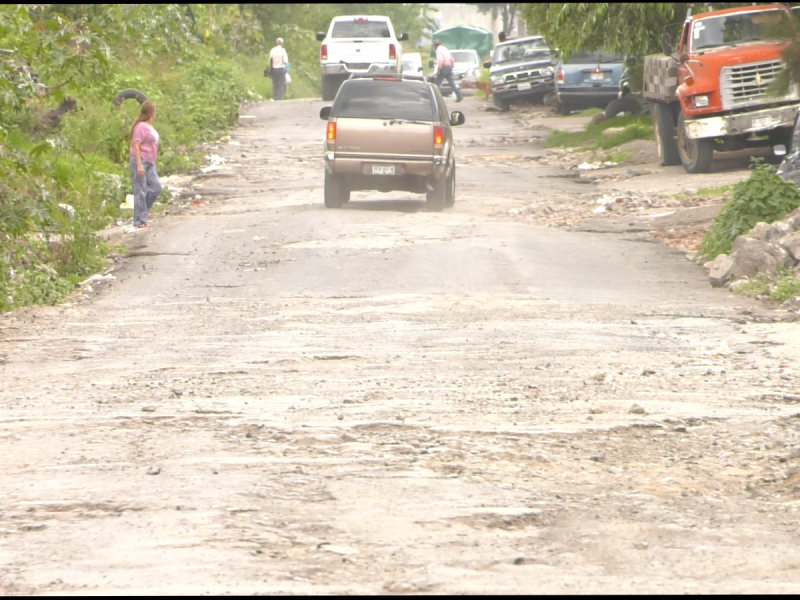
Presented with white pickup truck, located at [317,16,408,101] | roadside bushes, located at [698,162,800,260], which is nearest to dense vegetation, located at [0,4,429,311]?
white pickup truck, located at [317,16,408,101]

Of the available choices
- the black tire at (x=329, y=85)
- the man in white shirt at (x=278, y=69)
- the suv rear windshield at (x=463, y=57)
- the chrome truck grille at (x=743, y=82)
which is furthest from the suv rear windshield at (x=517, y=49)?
the suv rear windshield at (x=463, y=57)

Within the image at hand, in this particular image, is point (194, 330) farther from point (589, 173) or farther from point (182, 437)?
point (589, 173)

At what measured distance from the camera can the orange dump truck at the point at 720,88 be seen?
20.5m

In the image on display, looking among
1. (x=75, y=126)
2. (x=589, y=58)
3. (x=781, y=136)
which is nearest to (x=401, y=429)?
(x=781, y=136)

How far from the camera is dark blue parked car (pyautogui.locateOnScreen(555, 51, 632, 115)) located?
110ft

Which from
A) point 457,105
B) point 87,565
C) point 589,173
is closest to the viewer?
point 87,565

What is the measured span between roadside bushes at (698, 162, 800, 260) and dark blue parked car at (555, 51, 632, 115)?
1873 centimetres

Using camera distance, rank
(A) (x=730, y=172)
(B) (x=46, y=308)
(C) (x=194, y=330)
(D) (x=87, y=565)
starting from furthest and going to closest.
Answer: (A) (x=730, y=172)
(B) (x=46, y=308)
(C) (x=194, y=330)
(D) (x=87, y=565)

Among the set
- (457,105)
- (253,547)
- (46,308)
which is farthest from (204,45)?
(253,547)

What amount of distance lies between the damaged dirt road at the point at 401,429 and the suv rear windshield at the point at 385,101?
4.13m

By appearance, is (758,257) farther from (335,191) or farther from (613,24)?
(613,24)

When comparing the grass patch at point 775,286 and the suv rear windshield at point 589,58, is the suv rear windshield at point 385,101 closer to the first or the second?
the grass patch at point 775,286

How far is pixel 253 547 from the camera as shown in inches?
216

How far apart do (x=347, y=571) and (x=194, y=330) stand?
6.06 m
